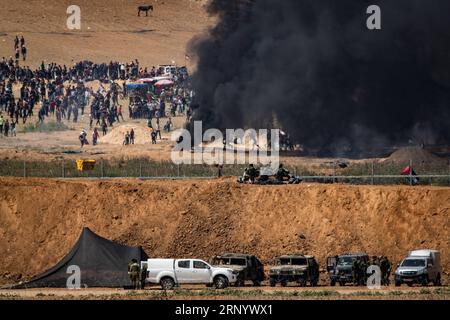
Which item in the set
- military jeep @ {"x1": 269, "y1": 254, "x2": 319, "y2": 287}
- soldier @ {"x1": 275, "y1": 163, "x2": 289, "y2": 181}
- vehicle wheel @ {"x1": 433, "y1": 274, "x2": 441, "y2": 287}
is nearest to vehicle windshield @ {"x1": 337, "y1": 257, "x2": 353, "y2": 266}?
military jeep @ {"x1": 269, "y1": 254, "x2": 319, "y2": 287}

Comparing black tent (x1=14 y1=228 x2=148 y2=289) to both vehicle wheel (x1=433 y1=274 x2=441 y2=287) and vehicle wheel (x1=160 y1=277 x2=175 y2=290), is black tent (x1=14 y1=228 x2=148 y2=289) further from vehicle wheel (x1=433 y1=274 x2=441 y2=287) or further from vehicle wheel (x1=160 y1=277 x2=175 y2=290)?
vehicle wheel (x1=433 y1=274 x2=441 y2=287)

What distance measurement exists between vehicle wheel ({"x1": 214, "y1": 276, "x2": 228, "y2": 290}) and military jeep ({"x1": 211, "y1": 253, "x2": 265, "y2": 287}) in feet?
3.25

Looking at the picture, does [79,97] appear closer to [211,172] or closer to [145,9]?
[211,172]

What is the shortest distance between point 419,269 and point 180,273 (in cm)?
944

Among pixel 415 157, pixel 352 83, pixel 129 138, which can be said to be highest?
pixel 352 83

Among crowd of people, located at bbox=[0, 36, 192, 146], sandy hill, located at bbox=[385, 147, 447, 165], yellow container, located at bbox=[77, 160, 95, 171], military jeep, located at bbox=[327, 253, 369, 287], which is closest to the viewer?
military jeep, located at bbox=[327, 253, 369, 287]

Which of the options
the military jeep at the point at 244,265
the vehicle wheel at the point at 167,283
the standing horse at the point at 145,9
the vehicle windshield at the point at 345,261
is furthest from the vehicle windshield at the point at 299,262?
the standing horse at the point at 145,9

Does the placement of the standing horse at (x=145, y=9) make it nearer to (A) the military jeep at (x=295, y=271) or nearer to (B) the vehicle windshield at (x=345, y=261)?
(A) the military jeep at (x=295, y=271)

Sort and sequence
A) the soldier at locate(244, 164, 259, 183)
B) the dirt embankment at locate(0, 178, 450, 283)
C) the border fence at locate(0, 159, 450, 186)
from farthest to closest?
the border fence at locate(0, 159, 450, 186) → the soldier at locate(244, 164, 259, 183) → the dirt embankment at locate(0, 178, 450, 283)

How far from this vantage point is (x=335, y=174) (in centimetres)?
6975

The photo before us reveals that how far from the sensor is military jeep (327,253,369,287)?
53.7m

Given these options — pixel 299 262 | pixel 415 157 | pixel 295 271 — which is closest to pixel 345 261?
pixel 299 262

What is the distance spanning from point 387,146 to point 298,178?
21.7 meters

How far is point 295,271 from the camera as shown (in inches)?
2137
